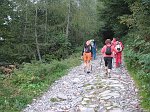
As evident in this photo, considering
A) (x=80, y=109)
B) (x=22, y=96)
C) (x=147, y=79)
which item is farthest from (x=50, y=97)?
(x=147, y=79)

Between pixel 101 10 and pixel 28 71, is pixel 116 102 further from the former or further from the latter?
pixel 101 10

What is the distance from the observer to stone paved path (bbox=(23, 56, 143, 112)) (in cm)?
1017

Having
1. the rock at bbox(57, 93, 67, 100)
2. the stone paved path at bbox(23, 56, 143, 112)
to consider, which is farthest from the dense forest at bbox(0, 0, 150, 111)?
the rock at bbox(57, 93, 67, 100)

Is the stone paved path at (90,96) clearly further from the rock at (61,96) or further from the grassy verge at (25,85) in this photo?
the grassy verge at (25,85)

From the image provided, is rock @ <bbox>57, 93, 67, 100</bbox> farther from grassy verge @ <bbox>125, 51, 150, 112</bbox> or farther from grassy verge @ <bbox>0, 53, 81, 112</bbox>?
grassy verge @ <bbox>125, 51, 150, 112</bbox>

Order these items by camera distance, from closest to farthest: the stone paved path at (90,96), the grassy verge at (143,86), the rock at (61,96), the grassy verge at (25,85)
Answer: the grassy verge at (143,86) → the stone paved path at (90,96) → the grassy verge at (25,85) → the rock at (61,96)

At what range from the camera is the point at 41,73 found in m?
15.6

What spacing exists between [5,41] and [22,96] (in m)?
21.4

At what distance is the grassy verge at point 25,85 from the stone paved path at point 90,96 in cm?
34

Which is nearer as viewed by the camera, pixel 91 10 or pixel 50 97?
pixel 50 97

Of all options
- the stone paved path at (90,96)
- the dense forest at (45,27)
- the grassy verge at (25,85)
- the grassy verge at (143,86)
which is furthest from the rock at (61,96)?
the dense forest at (45,27)

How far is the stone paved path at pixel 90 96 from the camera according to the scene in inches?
400

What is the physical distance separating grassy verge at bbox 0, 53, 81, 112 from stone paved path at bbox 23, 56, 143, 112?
13.2 inches

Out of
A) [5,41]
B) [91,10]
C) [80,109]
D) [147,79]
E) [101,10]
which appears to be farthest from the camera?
[101,10]
